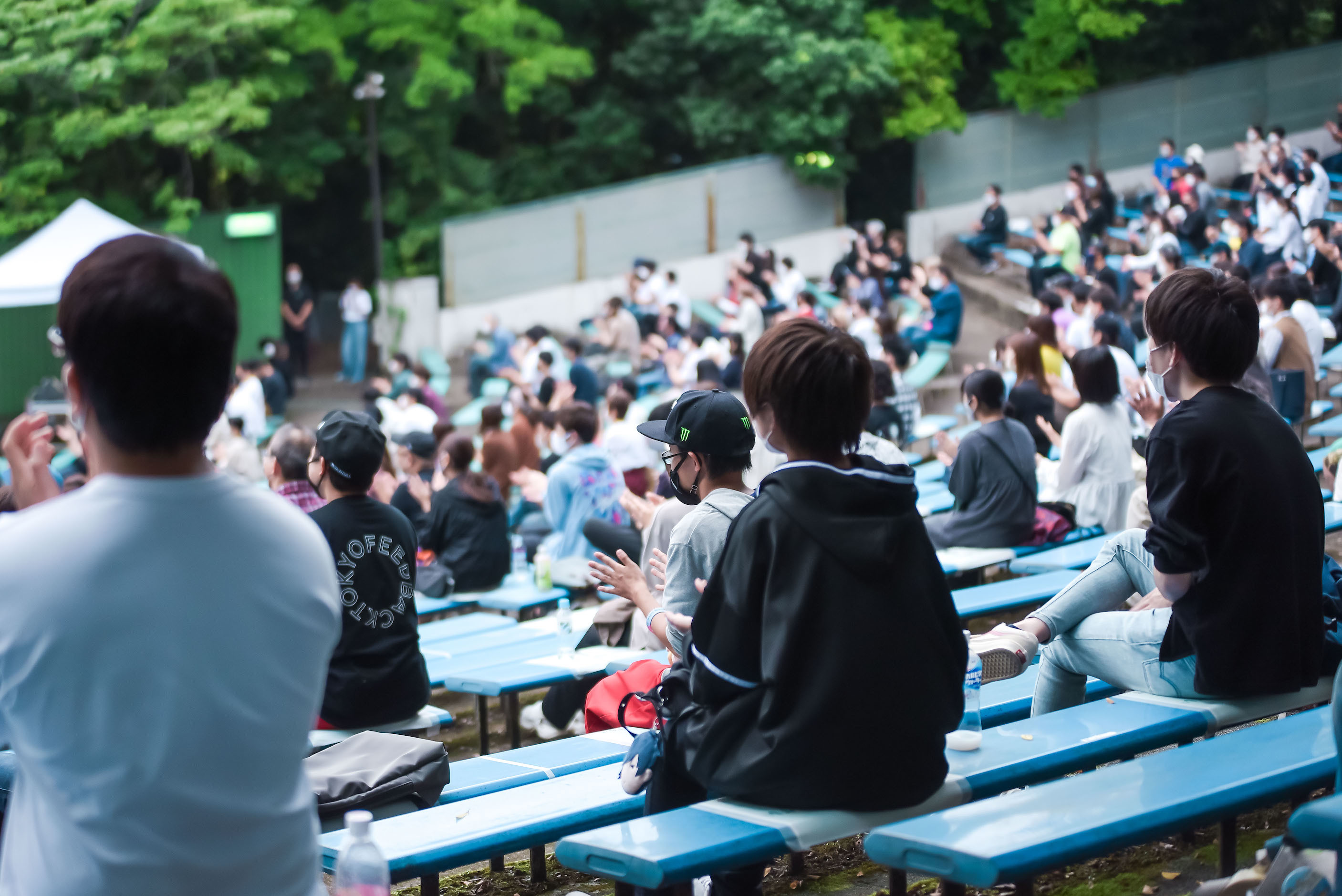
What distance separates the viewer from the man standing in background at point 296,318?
20.1 metres

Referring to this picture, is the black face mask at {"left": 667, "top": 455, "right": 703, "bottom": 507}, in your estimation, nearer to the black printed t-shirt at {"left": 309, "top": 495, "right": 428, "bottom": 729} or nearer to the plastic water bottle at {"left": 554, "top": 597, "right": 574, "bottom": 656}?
the black printed t-shirt at {"left": 309, "top": 495, "right": 428, "bottom": 729}

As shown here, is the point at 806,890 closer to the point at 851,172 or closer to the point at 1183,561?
the point at 1183,561

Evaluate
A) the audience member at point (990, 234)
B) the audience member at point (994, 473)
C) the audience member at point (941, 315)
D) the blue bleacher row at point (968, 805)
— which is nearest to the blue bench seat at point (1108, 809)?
the blue bleacher row at point (968, 805)

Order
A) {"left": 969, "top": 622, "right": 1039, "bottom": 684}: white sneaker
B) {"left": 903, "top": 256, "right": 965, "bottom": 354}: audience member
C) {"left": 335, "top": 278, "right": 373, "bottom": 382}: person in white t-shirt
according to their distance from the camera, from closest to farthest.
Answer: {"left": 969, "top": 622, "right": 1039, "bottom": 684}: white sneaker, {"left": 903, "top": 256, "right": 965, "bottom": 354}: audience member, {"left": 335, "top": 278, "right": 373, "bottom": 382}: person in white t-shirt

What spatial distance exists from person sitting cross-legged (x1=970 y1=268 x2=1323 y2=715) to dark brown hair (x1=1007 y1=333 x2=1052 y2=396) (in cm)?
469

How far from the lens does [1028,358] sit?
8.29 m

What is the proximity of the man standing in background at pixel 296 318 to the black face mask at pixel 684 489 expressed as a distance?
16957 mm

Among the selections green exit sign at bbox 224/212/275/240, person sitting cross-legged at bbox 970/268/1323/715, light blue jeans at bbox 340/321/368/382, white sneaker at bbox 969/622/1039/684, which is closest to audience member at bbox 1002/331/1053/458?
white sneaker at bbox 969/622/1039/684

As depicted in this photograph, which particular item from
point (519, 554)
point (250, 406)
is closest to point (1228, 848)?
point (519, 554)

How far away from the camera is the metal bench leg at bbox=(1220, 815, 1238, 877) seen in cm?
357

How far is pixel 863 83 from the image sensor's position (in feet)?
66.4

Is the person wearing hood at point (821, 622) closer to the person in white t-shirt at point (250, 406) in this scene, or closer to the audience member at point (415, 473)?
the audience member at point (415, 473)

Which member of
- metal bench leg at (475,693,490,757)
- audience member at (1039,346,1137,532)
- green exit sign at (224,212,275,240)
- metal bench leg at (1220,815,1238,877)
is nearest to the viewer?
metal bench leg at (1220,815,1238,877)

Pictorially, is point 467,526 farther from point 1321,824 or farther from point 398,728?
point 1321,824
